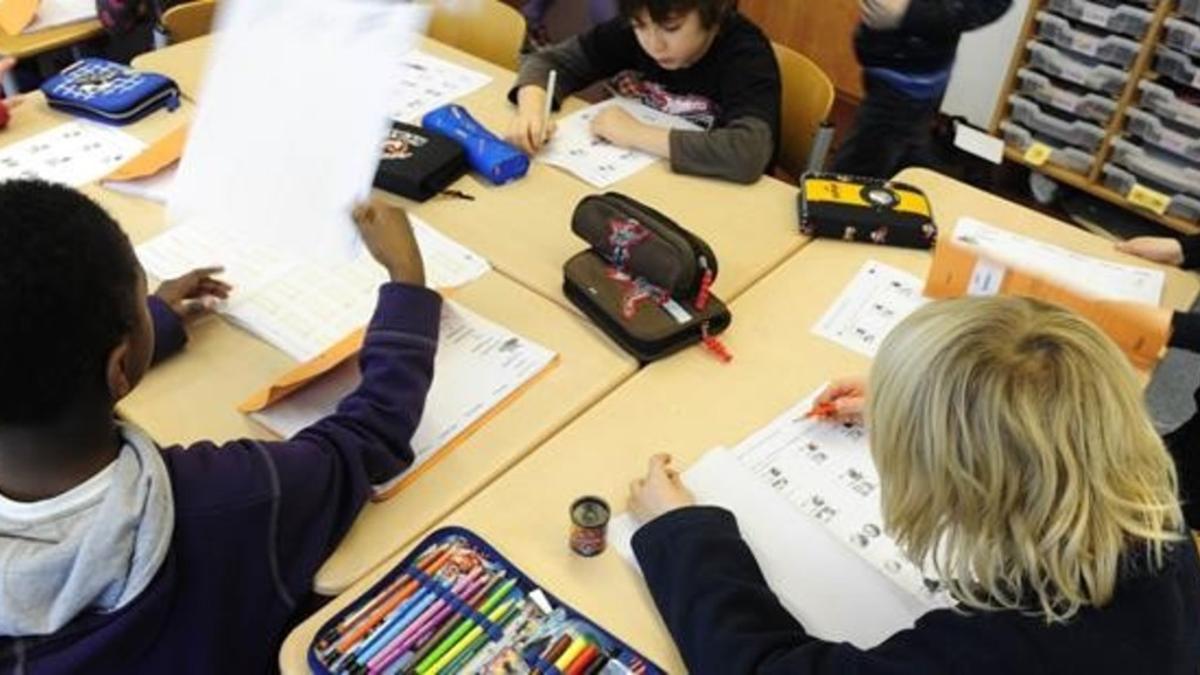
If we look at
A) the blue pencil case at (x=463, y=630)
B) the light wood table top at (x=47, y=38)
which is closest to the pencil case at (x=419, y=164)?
the blue pencil case at (x=463, y=630)

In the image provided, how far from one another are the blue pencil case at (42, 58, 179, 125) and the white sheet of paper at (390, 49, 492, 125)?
0.41 meters

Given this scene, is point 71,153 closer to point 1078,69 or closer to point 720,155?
point 720,155

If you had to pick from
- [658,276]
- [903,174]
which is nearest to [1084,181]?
[903,174]

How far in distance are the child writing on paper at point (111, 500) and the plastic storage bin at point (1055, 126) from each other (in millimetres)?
2707

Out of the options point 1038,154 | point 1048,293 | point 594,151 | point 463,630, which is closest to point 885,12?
point 594,151

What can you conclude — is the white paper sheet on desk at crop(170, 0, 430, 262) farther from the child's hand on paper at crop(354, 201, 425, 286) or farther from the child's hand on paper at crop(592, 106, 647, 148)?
the child's hand on paper at crop(592, 106, 647, 148)

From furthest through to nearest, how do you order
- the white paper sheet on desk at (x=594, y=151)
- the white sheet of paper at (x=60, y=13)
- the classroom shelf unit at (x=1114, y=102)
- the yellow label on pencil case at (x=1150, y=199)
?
1. the yellow label on pencil case at (x=1150, y=199)
2. the classroom shelf unit at (x=1114, y=102)
3. the white sheet of paper at (x=60, y=13)
4. the white paper sheet on desk at (x=594, y=151)

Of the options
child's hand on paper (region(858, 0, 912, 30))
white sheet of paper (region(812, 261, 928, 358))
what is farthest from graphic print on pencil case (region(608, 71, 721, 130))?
white sheet of paper (region(812, 261, 928, 358))

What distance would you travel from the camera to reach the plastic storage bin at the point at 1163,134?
2.76 m

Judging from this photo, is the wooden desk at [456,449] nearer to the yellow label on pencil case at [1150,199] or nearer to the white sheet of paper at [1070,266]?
the white sheet of paper at [1070,266]

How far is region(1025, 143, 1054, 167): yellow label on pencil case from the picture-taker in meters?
3.05

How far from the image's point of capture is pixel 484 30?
2.22 meters

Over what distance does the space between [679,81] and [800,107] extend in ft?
0.80

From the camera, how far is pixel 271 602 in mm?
940
